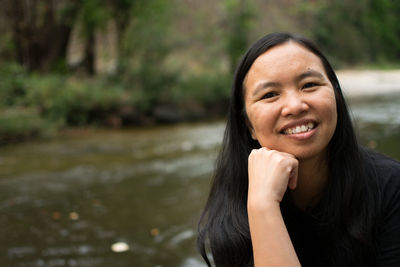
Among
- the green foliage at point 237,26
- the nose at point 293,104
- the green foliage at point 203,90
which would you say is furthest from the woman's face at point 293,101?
the green foliage at point 237,26

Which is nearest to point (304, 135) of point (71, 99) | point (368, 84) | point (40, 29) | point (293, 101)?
point (293, 101)

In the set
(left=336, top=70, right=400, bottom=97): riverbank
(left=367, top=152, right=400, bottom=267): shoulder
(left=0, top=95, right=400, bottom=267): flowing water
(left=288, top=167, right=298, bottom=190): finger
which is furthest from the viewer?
(left=336, top=70, right=400, bottom=97): riverbank

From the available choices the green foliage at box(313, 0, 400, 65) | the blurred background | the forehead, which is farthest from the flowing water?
the green foliage at box(313, 0, 400, 65)

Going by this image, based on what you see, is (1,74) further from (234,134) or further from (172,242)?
(234,134)

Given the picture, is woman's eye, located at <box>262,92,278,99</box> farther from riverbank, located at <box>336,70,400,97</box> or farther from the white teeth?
riverbank, located at <box>336,70,400,97</box>

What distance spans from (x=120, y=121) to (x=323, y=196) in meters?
10.5

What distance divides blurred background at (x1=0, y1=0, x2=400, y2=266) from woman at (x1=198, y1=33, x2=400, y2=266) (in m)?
0.84

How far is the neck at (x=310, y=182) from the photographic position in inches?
67.6

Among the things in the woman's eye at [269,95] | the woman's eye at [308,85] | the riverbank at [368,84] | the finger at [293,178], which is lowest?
the riverbank at [368,84]

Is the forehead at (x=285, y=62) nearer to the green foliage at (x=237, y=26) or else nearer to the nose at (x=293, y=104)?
the nose at (x=293, y=104)

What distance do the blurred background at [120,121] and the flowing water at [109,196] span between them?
0.02m

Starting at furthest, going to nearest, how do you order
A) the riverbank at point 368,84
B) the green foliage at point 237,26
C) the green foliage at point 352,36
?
the green foliage at point 352,36 → the riverbank at point 368,84 → the green foliage at point 237,26

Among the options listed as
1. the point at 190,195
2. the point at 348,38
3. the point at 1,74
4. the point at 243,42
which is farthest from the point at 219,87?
the point at 348,38

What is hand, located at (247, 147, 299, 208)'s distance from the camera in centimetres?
157
